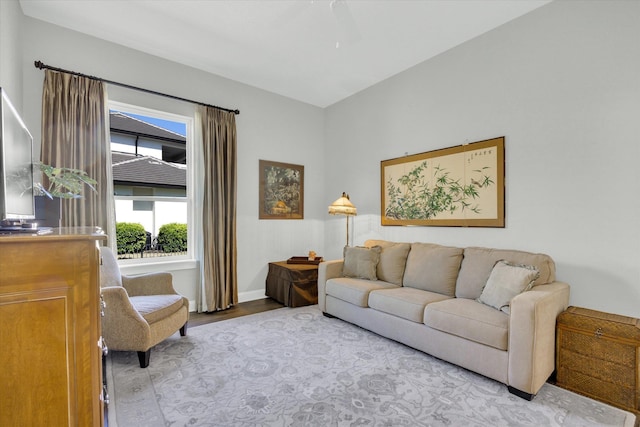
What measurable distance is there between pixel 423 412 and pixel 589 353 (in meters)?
1.23

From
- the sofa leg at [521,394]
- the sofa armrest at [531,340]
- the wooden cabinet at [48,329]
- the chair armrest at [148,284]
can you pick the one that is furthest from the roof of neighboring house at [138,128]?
the sofa leg at [521,394]

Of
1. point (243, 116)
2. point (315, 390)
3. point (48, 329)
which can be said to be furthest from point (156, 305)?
point (243, 116)

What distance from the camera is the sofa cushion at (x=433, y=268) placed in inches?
120

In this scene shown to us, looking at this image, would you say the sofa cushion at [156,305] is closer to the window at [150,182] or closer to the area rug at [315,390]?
the area rug at [315,390]

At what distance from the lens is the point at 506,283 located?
2428mm

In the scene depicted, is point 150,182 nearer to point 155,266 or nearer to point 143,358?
point 155,266

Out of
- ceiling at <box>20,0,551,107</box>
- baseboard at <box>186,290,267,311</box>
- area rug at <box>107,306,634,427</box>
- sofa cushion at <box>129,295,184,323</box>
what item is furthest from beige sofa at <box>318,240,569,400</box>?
ceiling at <box>20,0,551,107</box>

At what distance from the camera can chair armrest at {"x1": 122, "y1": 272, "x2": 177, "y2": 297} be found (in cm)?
294

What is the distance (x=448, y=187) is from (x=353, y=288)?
1569mm

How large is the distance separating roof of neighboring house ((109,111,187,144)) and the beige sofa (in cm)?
259

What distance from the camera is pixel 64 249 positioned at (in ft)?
3.66

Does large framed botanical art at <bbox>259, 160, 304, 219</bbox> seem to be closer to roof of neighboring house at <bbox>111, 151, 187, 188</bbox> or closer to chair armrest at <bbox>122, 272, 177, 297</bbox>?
roof of neighboring house at <bbox>111, 151, 187, 188</bbox>

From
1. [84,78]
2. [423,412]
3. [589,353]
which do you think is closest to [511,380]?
[589,353]

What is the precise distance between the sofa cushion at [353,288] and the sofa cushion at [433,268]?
0.27m
